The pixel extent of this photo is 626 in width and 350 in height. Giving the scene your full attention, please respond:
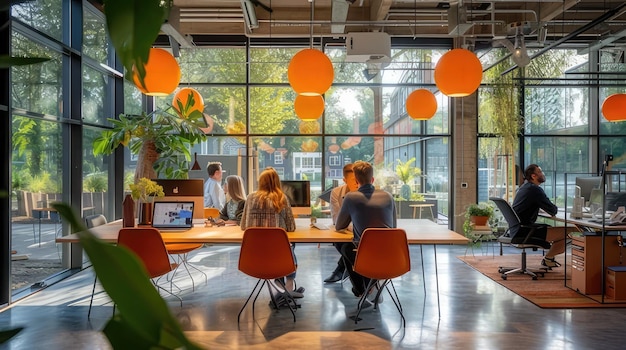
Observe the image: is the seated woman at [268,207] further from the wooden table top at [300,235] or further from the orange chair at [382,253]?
the orange chair at [382,253]

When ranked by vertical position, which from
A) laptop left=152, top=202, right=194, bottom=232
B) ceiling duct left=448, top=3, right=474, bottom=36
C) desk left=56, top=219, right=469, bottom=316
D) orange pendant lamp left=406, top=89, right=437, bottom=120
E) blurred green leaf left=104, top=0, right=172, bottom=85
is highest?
ceiling duct left=448, top=3, right=474, bottom=36

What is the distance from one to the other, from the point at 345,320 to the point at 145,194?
7.56 ft

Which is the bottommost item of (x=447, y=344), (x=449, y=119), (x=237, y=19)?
(x=447, y=344)

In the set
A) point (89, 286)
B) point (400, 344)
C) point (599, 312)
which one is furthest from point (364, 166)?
point (89, 286)

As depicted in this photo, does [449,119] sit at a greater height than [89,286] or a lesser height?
greater

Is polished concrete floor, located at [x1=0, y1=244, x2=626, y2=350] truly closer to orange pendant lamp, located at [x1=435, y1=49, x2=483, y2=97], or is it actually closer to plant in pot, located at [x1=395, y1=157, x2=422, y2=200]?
orange pendant lamp, located at [x1=435, y1=49, x2=483, y2=97]

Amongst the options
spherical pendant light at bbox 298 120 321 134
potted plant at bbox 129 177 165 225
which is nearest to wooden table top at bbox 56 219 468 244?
potted plant at bbox 129 177 165 225

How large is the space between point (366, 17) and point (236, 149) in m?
3.31

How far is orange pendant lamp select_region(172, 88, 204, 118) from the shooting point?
20.7 ft

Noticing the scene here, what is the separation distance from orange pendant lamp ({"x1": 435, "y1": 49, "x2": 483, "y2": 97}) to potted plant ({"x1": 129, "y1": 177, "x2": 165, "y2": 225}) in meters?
2.85

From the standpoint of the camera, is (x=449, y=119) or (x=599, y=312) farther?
(x=449, y=119)

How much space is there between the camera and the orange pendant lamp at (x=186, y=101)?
631cm

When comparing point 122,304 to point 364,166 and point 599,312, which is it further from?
point 599,312

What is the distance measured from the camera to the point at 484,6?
838cm
